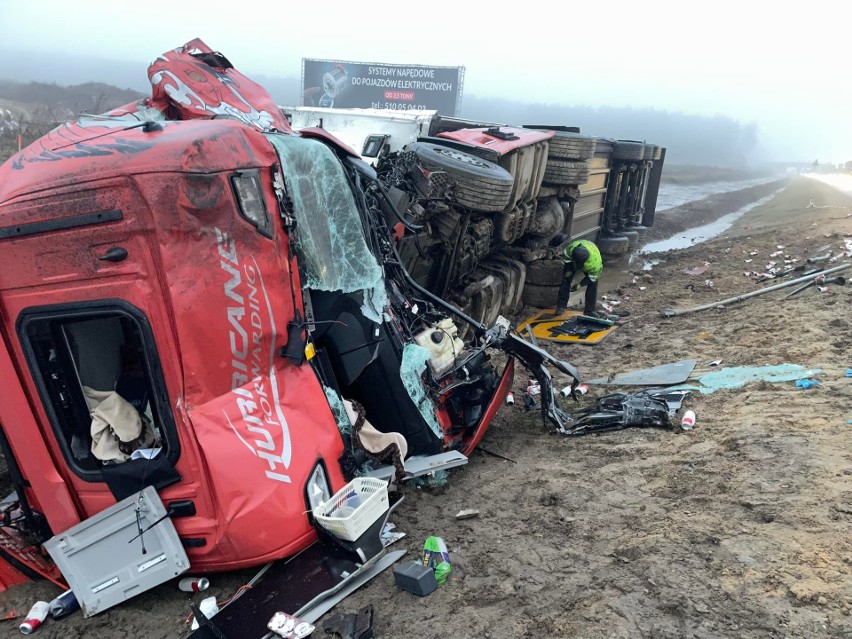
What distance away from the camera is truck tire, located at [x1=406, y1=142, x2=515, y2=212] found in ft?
19.5

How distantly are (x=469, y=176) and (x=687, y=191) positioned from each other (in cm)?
2782

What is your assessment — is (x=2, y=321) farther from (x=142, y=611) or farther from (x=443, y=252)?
(x=443, y=252)

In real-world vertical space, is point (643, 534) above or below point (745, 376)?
above

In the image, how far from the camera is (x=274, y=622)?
264 centimetres

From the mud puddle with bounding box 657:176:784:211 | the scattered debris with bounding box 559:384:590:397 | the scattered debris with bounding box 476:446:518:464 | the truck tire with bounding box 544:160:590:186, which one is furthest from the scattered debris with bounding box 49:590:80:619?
the mud puddle with bounding box 657:176:784:211

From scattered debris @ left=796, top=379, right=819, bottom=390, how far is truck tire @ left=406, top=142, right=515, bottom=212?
2917 millimetres

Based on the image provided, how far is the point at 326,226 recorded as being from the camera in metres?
3.57

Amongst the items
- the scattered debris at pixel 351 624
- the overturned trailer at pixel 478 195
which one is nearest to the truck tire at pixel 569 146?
the overturned trailer at pixel 478 195

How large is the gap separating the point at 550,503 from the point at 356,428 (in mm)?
1091

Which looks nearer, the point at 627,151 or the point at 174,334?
the point at 174,334

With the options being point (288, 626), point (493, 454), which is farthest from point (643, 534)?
point (288, 626)

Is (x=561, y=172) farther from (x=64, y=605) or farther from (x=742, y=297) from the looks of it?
(x=64, y=605)

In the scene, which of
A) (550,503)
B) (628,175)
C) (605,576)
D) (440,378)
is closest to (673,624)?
(605,576)

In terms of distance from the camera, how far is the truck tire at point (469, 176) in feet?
19.5
